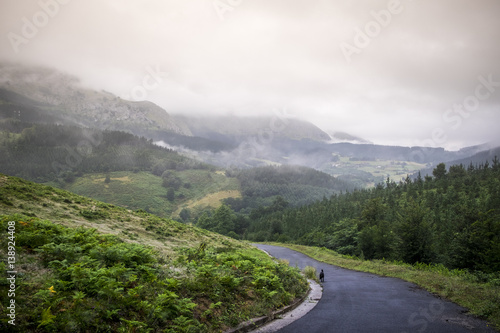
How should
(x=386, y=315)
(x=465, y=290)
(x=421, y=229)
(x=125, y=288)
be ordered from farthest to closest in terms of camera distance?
(x=421, y=229), (x=465, y=290), (x=386, y=315), (x=125, y=288)

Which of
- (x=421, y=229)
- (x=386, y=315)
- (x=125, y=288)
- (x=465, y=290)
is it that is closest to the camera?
(x=125, y=288)

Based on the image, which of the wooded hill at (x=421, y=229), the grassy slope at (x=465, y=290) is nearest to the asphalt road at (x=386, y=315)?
the grassy slope at (x=465, y=290)

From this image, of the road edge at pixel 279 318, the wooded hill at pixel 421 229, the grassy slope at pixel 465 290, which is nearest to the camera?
the road edge at pixel 279 318

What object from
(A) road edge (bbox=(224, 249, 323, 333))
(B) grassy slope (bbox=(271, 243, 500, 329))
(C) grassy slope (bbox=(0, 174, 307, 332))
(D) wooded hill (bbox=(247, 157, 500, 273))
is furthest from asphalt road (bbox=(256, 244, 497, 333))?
(D) wooded hill (bbox=(247, 157, 500, 273))

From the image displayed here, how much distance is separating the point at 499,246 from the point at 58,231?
45.2 meters

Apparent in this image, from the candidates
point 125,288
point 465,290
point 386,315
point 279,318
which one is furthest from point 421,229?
point 125,288

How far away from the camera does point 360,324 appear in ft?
37.1

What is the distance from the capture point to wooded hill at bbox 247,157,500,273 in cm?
3659

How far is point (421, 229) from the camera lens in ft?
132

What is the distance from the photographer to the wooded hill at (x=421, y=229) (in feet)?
120

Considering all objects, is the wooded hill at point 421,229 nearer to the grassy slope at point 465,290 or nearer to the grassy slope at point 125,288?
the grassy slope at point 465,290

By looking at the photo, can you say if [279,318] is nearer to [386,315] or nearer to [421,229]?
[386,315]

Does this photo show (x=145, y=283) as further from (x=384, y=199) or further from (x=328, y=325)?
(x=384, y=199)

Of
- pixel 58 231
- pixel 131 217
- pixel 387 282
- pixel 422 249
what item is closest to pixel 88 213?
pixel 131 217
